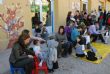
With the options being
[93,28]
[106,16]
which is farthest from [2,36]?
[106,16]

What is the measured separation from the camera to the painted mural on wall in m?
10.3

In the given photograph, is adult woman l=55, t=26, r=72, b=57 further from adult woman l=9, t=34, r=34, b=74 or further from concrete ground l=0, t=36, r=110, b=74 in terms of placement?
adult woman l=9, t=34, r=34, b=74

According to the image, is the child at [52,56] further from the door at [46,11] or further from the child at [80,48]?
the door at [46,11]

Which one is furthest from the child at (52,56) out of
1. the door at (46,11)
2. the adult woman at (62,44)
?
the door at (46,11)

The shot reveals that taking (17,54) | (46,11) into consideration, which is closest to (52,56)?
(17,54)

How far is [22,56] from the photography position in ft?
21.7

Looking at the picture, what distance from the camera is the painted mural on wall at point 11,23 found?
33.9ft

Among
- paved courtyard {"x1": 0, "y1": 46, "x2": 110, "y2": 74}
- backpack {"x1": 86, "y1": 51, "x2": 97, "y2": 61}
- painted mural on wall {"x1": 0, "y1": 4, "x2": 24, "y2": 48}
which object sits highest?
painted mural on wall {"x1": 0, "y1": 4, "x2": 24, "y2": 48}

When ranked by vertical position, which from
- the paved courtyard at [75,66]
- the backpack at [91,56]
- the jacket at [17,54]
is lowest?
the paved courtyard at [75,66]

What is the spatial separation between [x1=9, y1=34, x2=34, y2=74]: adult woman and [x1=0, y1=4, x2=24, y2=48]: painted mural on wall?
3651mm

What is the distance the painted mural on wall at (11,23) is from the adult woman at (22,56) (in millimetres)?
3651

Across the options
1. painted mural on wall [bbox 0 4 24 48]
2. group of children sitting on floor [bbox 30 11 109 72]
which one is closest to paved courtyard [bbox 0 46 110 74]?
group of children sitting on floor [bbox 30 11 109 72]

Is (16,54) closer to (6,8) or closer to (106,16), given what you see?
(6,8)

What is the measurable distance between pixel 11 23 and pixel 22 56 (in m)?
4.30
